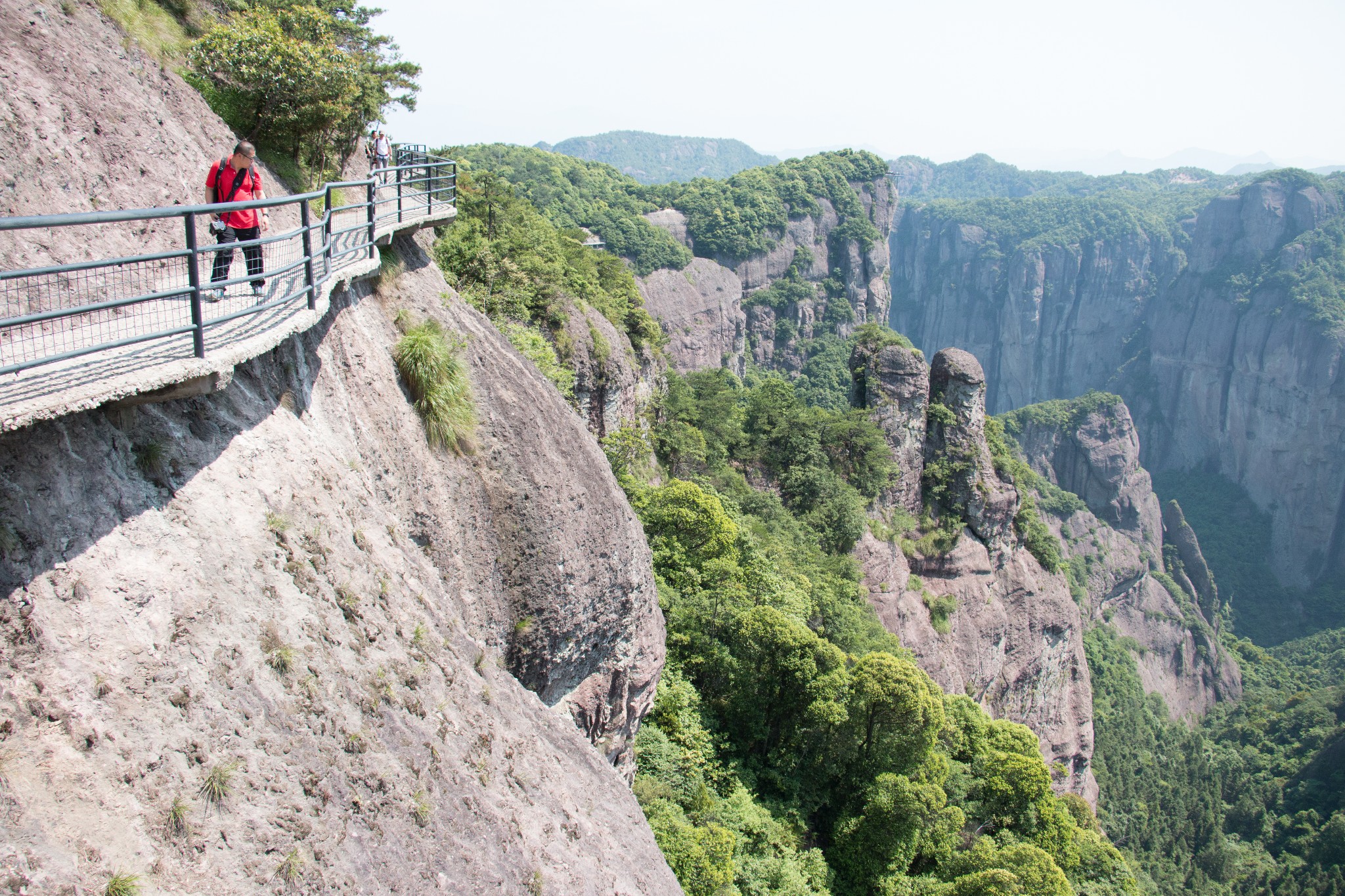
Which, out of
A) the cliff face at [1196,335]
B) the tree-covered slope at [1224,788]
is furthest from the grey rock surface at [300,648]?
the cliff face at [1196,335]

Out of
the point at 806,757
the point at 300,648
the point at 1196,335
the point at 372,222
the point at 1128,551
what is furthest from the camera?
the point at 1196,335

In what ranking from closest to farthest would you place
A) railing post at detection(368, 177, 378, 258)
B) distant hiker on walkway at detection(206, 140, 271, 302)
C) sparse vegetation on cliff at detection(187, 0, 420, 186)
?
distant hiker on walkway at detection(206, 140, 271, 302), railing post at detection(368, 177, 378, 258), sparse vegetation on cliff at detection(187, 0, 420, 186)

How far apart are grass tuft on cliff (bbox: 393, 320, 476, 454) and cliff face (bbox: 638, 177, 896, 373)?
55.6 m

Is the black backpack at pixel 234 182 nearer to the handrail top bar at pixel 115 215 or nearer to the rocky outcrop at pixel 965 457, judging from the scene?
the handrail top bar at pixel 115 215

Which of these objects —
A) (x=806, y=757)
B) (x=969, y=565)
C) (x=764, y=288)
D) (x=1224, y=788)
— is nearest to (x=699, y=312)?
(x=764, y=288)

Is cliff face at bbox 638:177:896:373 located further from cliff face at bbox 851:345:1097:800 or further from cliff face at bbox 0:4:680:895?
cliff face at bbox 0:4:680:895

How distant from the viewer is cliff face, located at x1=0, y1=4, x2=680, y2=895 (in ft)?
14.6

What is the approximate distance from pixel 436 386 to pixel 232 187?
11.2 ft

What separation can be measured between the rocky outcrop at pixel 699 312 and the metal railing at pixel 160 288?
2371 inches

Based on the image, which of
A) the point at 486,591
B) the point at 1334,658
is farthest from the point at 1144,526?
the point at 486,591

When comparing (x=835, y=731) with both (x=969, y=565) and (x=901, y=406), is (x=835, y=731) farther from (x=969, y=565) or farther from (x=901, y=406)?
(x=901, y=406)

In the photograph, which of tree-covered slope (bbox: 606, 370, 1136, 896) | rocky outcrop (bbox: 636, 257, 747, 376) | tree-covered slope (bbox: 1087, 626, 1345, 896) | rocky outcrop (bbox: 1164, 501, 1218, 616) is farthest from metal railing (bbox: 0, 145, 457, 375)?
rocky outcrop (bbox: 1164, 501, 1218, 616)

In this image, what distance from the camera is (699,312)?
260 ft

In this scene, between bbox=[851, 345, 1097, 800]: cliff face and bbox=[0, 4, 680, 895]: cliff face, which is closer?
bbox=[0, 4, 680, 895]: cliff face
